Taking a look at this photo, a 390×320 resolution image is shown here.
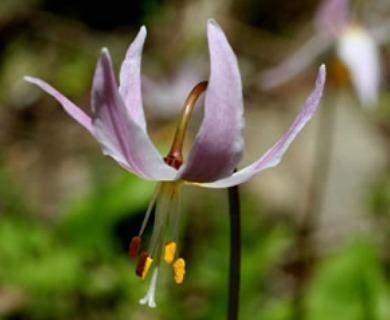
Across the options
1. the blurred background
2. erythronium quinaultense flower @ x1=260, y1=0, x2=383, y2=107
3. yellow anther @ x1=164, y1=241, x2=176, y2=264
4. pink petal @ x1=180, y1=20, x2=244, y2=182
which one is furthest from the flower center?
erythronium quinaultense flower @ x1=260, y1=0, x2=383, y2=107

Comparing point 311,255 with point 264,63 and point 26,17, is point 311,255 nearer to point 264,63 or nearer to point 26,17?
point 264,63

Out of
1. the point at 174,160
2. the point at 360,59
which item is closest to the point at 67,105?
the point at 174,160

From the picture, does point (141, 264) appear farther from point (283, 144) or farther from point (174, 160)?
point (283, 144)

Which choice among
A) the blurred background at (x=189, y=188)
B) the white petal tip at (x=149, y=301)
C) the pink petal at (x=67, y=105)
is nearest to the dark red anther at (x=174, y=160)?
the pink petal at (x=67, y=105)

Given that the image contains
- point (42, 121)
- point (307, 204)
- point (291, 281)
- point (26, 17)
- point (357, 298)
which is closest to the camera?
point (357, 298)

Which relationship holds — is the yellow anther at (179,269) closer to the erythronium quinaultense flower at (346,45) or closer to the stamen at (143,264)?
the stamen at (143,264)

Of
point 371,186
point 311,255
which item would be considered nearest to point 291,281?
point 311,255
